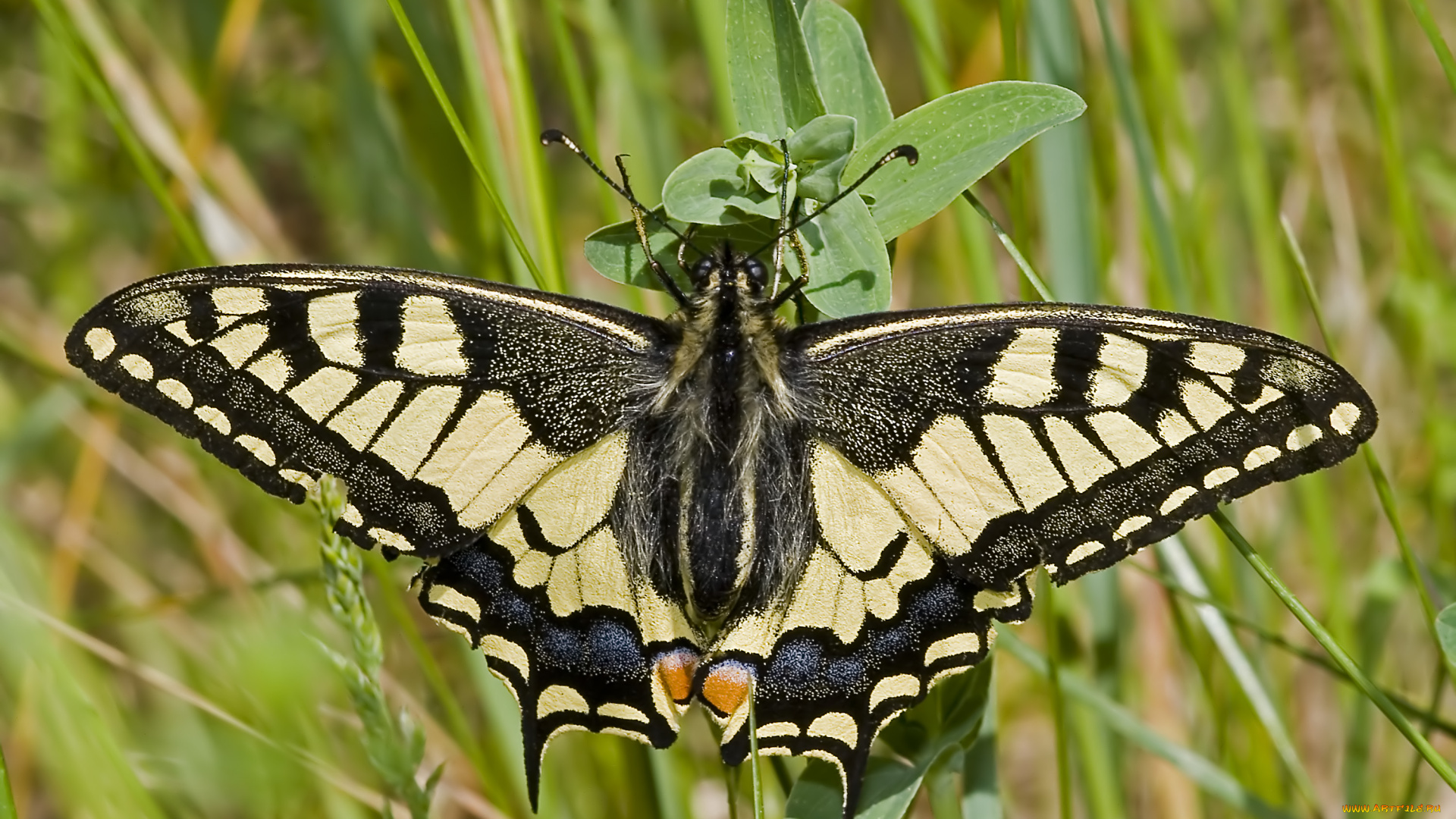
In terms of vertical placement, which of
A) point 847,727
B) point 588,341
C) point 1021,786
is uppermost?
point 588,341

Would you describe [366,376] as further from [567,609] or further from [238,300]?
[567,609]

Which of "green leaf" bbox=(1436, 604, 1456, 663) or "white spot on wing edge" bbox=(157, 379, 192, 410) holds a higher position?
"white spot on wing edge" bbox=(157, 379, 192, 410)

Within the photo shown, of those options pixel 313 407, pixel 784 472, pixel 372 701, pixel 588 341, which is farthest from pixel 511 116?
pixel 372 701

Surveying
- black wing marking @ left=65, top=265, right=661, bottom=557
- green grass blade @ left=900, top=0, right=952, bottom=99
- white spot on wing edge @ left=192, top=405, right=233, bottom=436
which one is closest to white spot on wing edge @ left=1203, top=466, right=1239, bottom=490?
green grass blade @ left=900, top=0, right=952, bottom=99

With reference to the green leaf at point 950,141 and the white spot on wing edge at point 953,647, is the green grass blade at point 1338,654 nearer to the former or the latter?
the white spot on wing edge at point 953,647

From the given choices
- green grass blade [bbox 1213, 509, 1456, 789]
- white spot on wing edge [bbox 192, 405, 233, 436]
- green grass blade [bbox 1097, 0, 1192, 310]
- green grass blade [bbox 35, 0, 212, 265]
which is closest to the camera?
green grass blade [bbox 1213, 509, 1456, 789]

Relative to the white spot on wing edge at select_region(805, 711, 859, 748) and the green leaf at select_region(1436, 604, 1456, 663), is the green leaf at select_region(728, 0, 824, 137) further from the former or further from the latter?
the green leaf at select_region(1436, 604, 1456, 663)

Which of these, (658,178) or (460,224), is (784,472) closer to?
(658,178)
